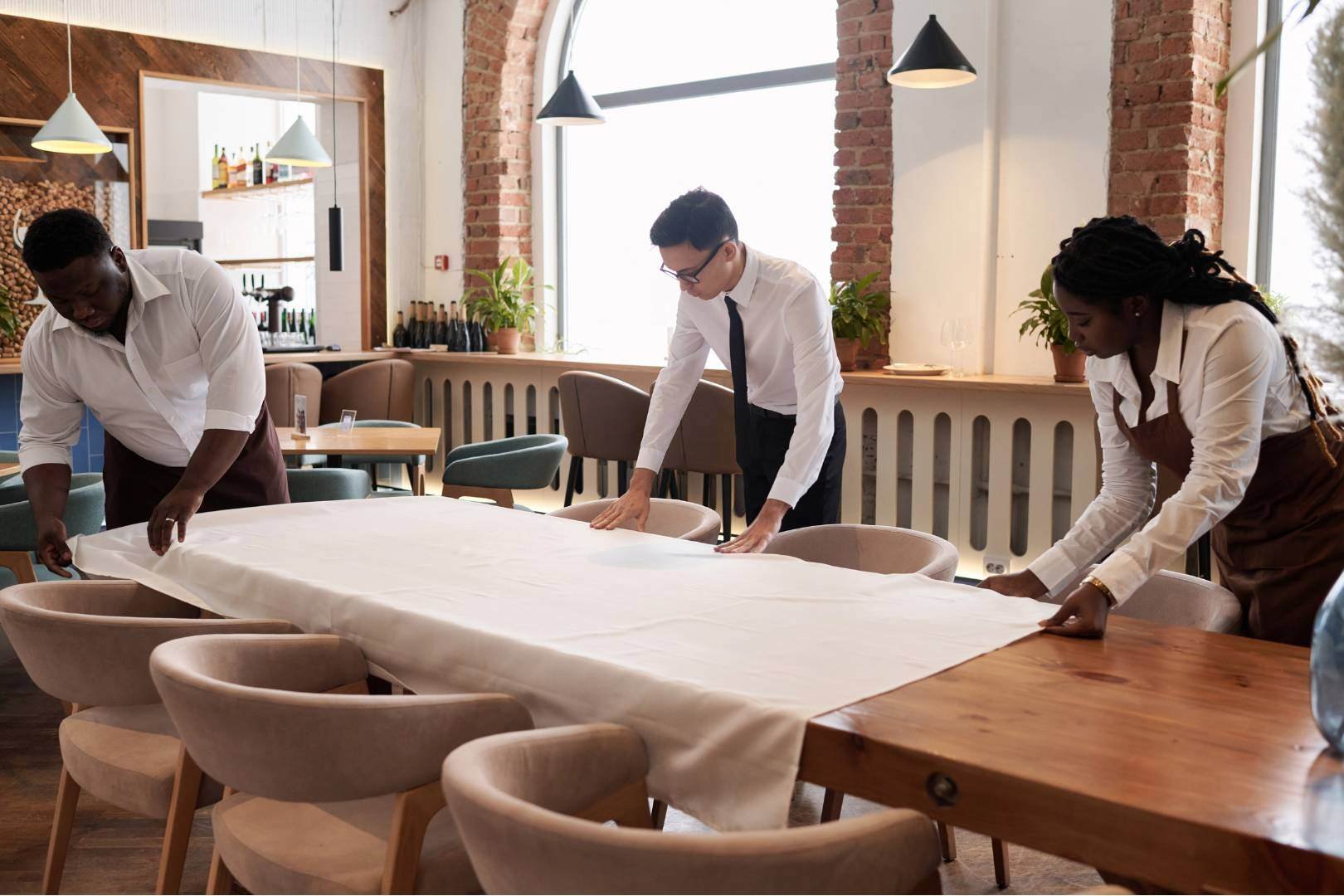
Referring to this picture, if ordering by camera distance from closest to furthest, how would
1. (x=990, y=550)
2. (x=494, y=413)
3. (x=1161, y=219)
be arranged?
(x=1161, y=219), (x=990, y=550), (x=494, y=413)

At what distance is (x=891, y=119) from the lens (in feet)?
19.4

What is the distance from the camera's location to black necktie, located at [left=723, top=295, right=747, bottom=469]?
3424mm

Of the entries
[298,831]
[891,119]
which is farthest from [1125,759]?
[891,119]

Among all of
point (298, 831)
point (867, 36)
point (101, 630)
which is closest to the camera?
point (298, 831)

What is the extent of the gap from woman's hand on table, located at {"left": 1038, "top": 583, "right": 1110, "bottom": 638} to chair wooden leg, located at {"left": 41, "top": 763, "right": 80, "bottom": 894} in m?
1.85

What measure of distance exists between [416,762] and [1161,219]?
434 centimetres

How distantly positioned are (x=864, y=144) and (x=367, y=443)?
2.76 metres

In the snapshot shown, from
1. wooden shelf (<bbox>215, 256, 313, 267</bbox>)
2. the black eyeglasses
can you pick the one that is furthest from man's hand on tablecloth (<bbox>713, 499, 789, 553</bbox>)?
wooden shelf (<bbox>215, 256, 313, 267</bbox>)

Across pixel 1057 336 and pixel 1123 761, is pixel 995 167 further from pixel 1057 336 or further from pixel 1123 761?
pixel 1123 761

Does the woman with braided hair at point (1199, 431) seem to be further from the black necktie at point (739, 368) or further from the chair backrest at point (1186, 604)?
the black necktie at point (739, 368)

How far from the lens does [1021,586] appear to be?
2301 millimetres

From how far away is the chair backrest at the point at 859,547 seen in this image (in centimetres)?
281

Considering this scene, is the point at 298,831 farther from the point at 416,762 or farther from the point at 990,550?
the point at 990,550

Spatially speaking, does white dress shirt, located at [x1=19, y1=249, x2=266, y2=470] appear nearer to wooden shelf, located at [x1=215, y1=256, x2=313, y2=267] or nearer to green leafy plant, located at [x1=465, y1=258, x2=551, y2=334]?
green leafy plant, located at [x1=465, y1=258, x2=551, y2=334]
